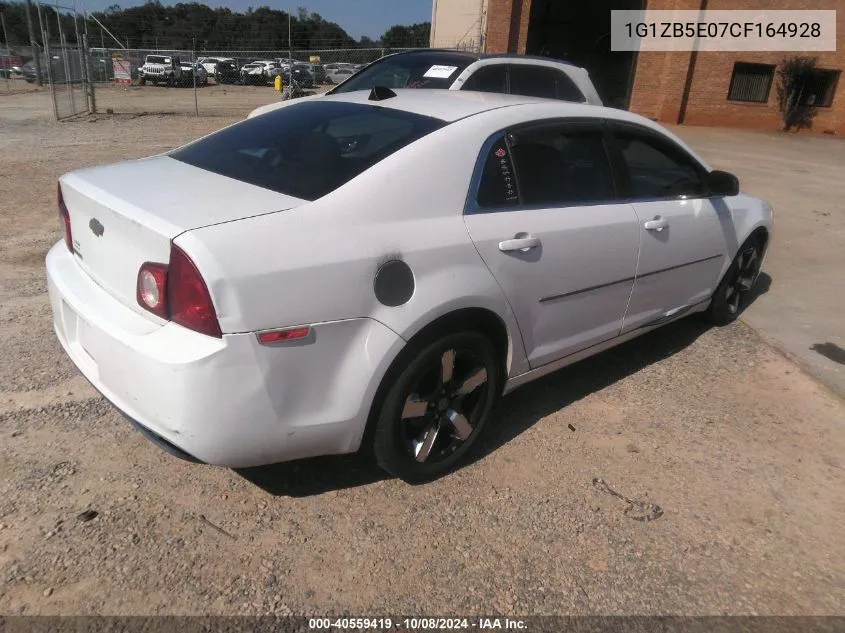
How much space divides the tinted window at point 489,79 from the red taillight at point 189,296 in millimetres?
6078

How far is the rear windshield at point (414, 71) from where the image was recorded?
7.71 meters

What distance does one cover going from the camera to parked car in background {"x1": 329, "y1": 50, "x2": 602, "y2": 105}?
304 inches

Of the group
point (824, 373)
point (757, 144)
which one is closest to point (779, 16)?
point (757, 144)

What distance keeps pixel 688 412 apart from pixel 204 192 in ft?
9.34

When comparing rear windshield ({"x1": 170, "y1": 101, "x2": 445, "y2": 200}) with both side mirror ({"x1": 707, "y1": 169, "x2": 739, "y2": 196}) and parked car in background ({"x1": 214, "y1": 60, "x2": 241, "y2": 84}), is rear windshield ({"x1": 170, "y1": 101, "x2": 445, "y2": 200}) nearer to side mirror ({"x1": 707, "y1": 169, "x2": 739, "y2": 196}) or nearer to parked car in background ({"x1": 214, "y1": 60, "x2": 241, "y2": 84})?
side mirror ({"x1": 707, "y1": 169, "x2": 739, "y2": 196})

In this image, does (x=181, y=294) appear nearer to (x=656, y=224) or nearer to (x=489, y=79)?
(x=656, y=224)

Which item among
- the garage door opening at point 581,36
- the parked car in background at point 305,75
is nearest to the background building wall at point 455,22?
the garage door opening at point 581,36

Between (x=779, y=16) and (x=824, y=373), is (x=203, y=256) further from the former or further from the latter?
(x=779, y=16)

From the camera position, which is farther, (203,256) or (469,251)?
(469,251)

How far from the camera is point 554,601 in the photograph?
7.75ft

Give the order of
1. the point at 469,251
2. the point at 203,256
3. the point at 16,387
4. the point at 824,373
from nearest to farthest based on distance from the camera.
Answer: the point at 203,256
the point at 469,251
the point at 16,387
the point at 824,373

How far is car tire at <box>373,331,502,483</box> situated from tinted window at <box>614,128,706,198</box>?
1.50m

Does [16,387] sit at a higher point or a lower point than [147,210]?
lower

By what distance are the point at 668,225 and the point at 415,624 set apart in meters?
2.67
